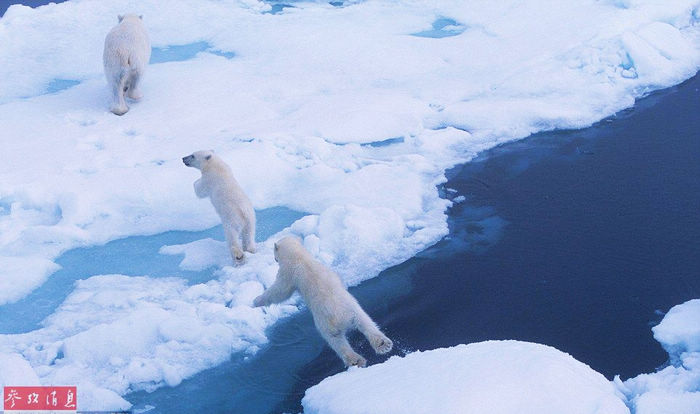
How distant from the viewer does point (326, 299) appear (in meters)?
4.32

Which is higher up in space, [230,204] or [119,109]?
[230,204]

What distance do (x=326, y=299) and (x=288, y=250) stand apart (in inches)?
19.1

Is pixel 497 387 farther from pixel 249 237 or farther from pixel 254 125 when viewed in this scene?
pixel 254 125

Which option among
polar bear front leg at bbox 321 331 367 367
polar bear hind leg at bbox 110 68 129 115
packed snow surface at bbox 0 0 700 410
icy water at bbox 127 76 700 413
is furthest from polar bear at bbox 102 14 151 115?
polar bear front leg at bbox 321 331 367 367

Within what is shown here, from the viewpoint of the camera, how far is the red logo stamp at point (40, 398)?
3982mm

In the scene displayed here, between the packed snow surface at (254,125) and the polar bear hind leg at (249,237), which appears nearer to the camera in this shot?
the packed snow surface at (254,125)

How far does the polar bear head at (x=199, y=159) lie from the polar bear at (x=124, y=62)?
6.87 feet

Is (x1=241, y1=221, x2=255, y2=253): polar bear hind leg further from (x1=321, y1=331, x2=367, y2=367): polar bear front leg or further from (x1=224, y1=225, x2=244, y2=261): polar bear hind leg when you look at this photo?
(x1=321, y1=331, x2=367, y2=367): polar bear front leg

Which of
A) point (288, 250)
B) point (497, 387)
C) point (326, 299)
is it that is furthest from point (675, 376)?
point (288, 250)

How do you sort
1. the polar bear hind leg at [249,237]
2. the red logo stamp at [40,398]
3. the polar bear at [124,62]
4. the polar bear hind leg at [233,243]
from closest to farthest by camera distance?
the red logo stamp at [40,398] < the polar bear hind leg at [233,243] < the polar bear hind leg at [249,237] < the polar bear at [124,62]

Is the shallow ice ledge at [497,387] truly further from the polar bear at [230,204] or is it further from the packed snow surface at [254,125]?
the polar bear at [230,204]

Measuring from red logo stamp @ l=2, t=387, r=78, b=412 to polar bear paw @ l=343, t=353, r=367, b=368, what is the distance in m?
1.54

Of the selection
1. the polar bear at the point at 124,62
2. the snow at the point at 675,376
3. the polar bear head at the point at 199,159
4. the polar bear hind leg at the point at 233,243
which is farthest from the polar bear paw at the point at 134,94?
the snow at the point at 675,376

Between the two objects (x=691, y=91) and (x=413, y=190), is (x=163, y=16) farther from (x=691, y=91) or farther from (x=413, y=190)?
(x=691, y=91)
